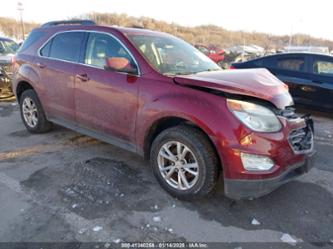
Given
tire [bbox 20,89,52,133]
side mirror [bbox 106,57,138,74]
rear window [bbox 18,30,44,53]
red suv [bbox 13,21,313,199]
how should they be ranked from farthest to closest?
tire [bbox 20,89,52,133] < rear window [bbox 18,30,44,53] < side mirror [bbox 106,57,138,74] < red suv [bbox 13,21,313,199]

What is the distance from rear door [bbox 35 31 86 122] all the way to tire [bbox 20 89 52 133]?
0.30 metres

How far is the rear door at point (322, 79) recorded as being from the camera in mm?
6504

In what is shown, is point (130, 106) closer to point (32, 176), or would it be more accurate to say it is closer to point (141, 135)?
point (141, 135)

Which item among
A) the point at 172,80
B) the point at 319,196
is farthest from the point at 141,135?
the point at 319,196

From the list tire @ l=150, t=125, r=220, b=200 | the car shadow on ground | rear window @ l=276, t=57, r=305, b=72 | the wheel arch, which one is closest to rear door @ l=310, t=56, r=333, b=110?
rear window @ l=276, t=57, r=305, b=72

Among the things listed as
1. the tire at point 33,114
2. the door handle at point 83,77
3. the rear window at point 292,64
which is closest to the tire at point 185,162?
the door handle at point 83,77

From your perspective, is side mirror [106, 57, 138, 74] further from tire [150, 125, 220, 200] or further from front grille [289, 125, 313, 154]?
front grille [289, 125, 313, 154]

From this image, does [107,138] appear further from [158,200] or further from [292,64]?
[292,64]

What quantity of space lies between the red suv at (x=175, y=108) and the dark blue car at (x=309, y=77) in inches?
140

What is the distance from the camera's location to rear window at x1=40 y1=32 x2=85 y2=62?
4164 millimetres

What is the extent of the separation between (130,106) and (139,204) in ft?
3.53

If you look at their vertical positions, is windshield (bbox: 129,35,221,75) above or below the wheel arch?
above

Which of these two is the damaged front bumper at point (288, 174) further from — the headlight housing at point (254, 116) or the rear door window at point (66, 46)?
the rear door window at point (66, 46)

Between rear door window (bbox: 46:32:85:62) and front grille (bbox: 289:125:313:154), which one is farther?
rear door window (bbox: 46:32:85:62)
